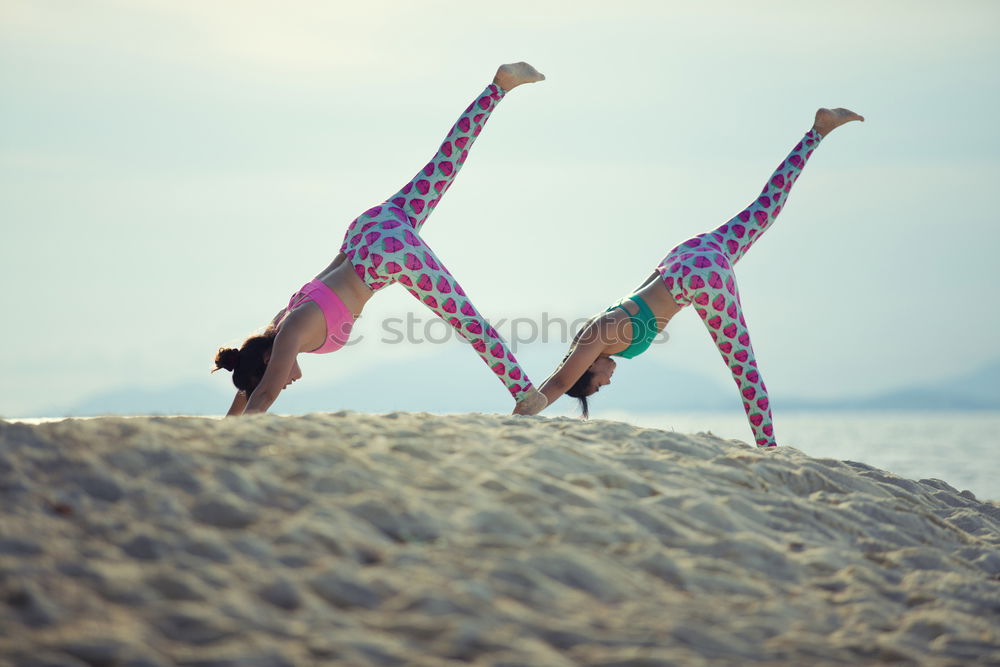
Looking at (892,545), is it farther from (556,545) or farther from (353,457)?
(353,457)

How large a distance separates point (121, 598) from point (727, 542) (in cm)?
198

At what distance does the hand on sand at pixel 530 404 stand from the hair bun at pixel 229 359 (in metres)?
1.76

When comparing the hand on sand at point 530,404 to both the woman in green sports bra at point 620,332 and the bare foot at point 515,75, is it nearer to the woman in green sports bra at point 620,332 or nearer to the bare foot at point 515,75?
the woman in green sports bra at point 620,332

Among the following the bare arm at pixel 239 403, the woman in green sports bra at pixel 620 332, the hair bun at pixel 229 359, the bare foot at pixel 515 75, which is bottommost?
the bare arm at pixel 239 403

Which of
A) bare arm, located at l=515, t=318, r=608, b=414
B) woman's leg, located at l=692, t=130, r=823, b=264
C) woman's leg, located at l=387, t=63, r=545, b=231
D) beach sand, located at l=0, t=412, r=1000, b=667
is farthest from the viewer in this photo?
woman's leg, located at l=692, t=130, r=823, b=264

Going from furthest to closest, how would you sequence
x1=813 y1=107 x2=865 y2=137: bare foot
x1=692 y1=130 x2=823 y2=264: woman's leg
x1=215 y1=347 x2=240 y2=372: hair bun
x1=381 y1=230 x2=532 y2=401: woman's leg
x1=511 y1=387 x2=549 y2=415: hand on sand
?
x1=813 y1=107 x2=865 y2=137: bare foot < x1=692 y1=130 x2=823 y2=264: woman's leg < x1=215 y1=347 x2=240 y2=372: hair bun < x1=381 y1=230 x2=532 y2=401: woman's leg < x1=511 y1=387 x2=549 y2=415: hand on sand

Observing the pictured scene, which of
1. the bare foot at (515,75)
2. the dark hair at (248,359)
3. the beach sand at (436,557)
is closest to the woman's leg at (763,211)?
the bare foot at (515,75)

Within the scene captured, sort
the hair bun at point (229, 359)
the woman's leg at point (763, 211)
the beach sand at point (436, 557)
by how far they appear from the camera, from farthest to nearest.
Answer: the woman's leg at point (763, 211), the hair bun at point (229, 359), the beach sand at point (436, 557)

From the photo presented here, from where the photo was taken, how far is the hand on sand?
5.39 m

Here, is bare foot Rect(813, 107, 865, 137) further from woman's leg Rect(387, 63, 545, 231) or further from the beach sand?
the beach sand

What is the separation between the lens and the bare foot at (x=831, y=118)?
6582 millimetres

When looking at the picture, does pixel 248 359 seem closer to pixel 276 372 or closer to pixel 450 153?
pixel 276 372

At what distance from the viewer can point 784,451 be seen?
4.92m

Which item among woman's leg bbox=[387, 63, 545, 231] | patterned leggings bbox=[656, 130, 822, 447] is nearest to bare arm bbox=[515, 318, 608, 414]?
patterned leggings bbox=[656, 130, 822, 447]
